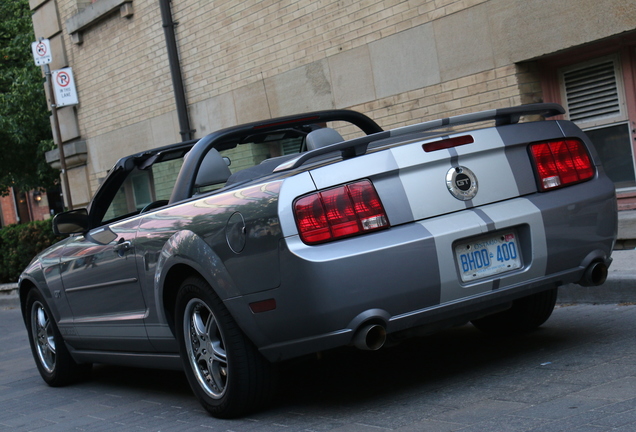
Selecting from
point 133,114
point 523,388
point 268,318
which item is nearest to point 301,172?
point 268,318

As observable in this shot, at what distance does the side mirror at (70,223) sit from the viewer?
586 cm

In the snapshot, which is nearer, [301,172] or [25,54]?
[301,172]

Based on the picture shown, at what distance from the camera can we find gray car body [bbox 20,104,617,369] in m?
3.97

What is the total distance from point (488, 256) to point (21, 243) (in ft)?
45.0

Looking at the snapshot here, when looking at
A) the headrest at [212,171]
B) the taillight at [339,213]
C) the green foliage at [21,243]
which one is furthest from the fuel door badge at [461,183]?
the green foliage at [21,243]

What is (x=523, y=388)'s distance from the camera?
4.12 metres

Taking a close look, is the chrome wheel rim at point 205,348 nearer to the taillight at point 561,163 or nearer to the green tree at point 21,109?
the taillight at point 561,163

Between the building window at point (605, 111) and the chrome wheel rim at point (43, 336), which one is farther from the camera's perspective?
the building window at point (605, 111)

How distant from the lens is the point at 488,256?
4.27 m

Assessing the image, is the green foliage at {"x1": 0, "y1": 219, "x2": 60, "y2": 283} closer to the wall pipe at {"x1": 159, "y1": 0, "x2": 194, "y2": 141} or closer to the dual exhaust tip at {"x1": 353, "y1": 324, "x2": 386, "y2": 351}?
the wall pipe at {"x1": 159, "y1": 0, "x2": 194, "y2": 141}

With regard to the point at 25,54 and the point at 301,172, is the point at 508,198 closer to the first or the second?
the point at 301,172

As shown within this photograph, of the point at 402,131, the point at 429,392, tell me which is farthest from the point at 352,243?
the point at 429,392

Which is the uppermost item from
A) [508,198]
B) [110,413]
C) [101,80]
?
[101,80]

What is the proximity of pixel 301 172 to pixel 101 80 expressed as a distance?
1282 centimetres
